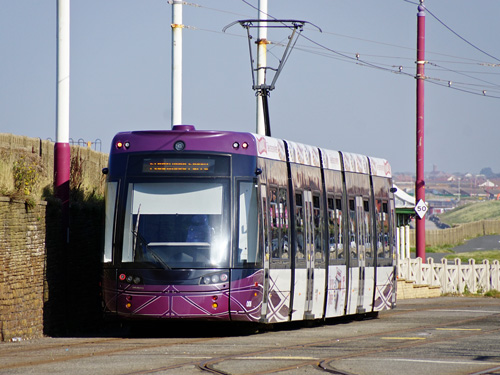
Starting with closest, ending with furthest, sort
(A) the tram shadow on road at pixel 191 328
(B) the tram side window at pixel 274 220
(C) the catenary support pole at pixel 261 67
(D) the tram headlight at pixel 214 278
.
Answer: (D) the tram headlight at pixel 214 278, (B) the tram side window at pixel 274 220, (A) the tram shadow on road at pixel 191 328, (C) the catenary support pole at pixel 261 67

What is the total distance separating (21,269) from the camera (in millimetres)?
17500

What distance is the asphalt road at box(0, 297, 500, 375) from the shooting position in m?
13.0

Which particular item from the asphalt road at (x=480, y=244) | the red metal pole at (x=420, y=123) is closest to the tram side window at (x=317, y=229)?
the red metal pole at (x=420, y=123)

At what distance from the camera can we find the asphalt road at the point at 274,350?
13047 millimetres

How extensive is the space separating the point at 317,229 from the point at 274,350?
563 cm

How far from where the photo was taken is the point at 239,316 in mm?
17656

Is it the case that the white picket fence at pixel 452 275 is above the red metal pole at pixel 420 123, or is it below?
below

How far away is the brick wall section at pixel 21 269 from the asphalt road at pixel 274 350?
0.39m

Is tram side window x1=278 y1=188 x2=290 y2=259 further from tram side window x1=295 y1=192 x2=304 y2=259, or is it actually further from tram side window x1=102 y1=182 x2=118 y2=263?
tram side window x1=102 y1=182 x2=118 y2=263

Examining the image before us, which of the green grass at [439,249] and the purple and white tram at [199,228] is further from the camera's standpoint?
the green grass at [439,249]

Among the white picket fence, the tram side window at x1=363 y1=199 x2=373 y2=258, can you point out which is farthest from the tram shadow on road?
the white picket fence

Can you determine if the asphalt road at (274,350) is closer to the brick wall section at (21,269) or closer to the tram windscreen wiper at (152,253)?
the brick wall section at (21,269)

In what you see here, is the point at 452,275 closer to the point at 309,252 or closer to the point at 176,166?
the point at 309,252

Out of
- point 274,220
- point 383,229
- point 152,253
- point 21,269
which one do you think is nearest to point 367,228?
point 383,229
